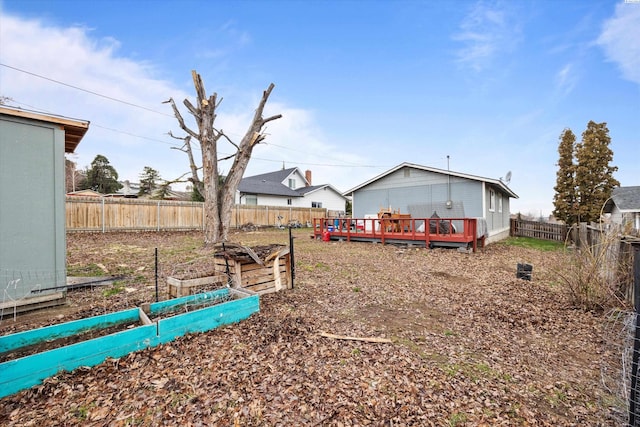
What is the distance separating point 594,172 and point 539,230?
15.1 ft

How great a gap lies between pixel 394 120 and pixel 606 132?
1261cm

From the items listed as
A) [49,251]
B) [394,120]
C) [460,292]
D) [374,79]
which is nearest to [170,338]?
[49,251]

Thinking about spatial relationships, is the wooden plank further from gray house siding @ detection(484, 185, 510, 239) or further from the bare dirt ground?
gray house siding @ detection(484, 185, 510, 239)

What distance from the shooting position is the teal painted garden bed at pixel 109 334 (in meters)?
2.31

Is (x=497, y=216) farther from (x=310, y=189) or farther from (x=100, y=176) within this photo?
(x=100, y=176)

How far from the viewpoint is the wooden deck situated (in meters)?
10.2

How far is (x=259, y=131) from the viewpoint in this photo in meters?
10.6

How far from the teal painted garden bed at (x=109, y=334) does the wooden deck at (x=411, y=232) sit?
8490mm

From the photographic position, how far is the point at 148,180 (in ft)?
103

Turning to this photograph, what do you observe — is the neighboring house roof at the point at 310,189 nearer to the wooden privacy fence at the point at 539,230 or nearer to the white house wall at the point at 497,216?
the white house wall at the point at 497,216

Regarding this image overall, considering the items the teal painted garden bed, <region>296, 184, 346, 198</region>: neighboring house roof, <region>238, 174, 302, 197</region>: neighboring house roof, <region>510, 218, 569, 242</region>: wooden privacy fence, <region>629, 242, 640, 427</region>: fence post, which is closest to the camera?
<region>629, 242, 640, 427</region>: fence post

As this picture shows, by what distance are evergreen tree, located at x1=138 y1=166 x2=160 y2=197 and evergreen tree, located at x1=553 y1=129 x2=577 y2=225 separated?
36.6 metres

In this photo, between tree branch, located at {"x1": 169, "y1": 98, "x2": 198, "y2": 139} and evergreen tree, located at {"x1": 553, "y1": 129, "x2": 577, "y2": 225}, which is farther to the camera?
evergreen tree, located at {"x1": 553, "y1": 129, "x2": 577, "y2": 225}

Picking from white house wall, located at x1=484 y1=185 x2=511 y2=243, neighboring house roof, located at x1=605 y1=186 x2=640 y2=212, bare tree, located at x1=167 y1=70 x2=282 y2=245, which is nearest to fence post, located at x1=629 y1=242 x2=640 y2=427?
bare tree, located at x1=167 y1=70 x2=282 y2=245
